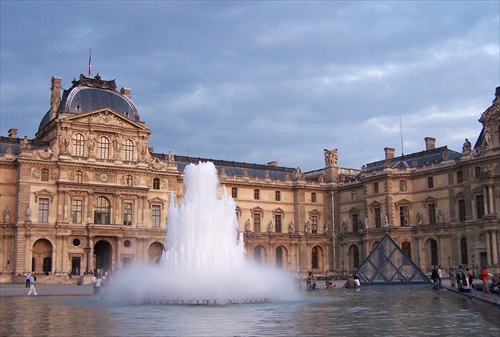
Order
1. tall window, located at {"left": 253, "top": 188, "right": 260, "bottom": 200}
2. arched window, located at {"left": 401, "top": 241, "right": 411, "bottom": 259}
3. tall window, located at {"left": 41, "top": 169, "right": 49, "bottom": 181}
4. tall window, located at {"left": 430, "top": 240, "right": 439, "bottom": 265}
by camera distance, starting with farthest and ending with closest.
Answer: tall window, located at {"left": 253, "top": 188, "right": 260, "bottom": 200} → arched window, located at {"left": 401, "top": 241, "right": 411, "bottom": 259} → tall window, located at {"left": 430, "top": 240, "right": 439, "bottom": 265} → tall window, located at {"left": 41, "top": 169, "right": 49, "bottom": 181}

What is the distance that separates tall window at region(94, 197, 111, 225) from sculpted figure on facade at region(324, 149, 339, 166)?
35.1 metres

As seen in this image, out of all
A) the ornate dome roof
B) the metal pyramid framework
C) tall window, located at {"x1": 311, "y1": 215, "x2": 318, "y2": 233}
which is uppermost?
the ornate dome roof

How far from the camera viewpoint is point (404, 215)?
249ft

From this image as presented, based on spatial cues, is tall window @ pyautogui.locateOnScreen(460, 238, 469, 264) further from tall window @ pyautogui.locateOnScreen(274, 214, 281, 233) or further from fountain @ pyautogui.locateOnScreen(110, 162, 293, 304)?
fountain @ pyautogui.locateOnScreen(110, 162, 293, 304)

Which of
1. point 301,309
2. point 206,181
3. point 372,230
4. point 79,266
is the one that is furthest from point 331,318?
point 372,230

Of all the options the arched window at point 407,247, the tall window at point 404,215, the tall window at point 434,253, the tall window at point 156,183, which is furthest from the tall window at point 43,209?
the tall window at point 434,253

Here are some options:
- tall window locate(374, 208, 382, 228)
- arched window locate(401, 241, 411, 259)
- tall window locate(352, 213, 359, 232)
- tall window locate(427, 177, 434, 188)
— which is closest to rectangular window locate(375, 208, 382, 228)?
tall window locate(374, 208, 382, 228)

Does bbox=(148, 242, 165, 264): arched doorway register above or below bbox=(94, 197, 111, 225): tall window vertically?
below

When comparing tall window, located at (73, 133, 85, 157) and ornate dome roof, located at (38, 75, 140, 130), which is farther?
ornate dome roof, located at (38, 75, 140, 130)

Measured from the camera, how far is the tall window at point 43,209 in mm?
63366

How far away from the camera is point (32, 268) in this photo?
62812 mm

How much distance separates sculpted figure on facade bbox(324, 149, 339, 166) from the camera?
8906cm

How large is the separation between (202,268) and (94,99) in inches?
1575

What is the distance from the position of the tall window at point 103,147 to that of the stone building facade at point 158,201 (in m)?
0.11
